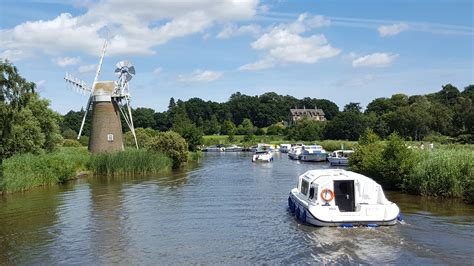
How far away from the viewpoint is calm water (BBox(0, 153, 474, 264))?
52.6 feet

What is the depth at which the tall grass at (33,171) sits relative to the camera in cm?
3406

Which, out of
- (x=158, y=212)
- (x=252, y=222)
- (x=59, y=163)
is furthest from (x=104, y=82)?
(x=252, y=222)

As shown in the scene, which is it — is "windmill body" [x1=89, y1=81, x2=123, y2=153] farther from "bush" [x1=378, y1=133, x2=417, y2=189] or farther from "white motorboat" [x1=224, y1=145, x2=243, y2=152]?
"white motorboat" [x1=224, y1=145, x2=243, y2=152]

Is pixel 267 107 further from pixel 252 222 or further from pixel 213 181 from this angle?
pixel 252 222

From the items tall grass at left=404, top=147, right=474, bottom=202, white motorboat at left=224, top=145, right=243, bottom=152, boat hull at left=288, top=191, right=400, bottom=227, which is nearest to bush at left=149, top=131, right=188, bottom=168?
tall grass at left=404, top=147, right=474, bottom=202

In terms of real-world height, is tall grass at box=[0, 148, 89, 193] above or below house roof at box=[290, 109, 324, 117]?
below

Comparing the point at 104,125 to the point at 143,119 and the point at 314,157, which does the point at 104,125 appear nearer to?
the point at 314,157

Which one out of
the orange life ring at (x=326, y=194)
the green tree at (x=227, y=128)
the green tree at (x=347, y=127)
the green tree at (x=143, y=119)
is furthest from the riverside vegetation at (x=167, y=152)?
the green tree at (x=227, y=128)

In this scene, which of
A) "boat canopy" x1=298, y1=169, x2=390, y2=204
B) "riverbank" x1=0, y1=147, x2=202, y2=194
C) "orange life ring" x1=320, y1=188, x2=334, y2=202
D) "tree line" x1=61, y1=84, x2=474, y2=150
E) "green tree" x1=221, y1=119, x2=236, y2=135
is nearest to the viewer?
"orange life ring" x1=320, y1=188, x2=334, y2=202

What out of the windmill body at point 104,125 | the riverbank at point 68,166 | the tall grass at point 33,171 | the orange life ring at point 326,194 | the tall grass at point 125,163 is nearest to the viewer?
the orange life ring at point 326,194

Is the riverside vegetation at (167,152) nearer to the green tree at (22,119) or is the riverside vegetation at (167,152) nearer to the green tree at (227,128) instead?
the green tree at (22,119)

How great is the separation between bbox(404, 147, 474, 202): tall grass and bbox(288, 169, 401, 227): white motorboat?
7867 millimetres

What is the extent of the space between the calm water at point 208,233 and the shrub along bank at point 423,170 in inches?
48.0

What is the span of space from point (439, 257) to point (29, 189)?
30256 millimetres
